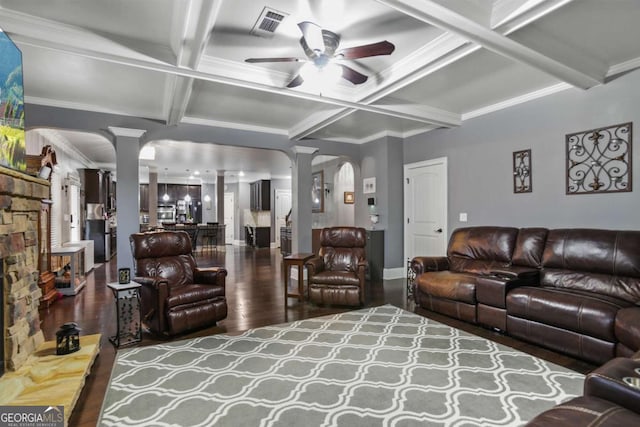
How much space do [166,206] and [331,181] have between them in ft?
28.2

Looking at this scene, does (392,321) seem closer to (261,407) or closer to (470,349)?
(470,349)

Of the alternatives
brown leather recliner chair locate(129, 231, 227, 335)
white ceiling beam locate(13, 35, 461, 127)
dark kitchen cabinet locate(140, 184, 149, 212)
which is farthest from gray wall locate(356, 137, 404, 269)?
dark kitchen cabinet locate(140, 184, 149, 212)

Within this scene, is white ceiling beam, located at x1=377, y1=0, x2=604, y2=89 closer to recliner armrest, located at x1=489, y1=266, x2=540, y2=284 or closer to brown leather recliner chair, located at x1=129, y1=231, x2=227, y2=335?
recliner armrest, located at x1=489, y1=266, x2=540, y2=284

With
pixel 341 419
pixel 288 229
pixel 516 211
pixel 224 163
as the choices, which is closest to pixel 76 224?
pixel 224 163

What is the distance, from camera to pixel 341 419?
1969 mm

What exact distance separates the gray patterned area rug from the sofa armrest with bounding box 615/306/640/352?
41 cm

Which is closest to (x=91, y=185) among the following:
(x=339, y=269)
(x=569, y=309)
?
(x=339, y=269)

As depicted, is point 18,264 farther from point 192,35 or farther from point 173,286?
point 192,35

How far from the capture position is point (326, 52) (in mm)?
2777

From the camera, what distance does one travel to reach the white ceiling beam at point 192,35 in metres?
2.14

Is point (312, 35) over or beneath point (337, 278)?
over

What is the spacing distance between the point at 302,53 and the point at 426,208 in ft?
11.6

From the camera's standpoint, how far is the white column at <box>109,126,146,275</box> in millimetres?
4480
